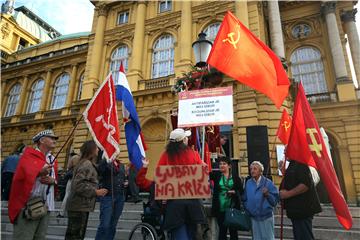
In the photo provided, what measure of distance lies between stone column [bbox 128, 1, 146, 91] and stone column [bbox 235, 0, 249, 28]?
21.7 feet

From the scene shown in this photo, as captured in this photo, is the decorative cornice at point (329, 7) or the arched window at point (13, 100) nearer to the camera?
the decorative cornice at point (329, 7)

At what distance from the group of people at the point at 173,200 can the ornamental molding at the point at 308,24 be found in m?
17.5

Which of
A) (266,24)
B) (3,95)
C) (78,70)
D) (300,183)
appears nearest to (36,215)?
(300,183)

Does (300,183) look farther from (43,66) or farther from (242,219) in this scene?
(43,66)

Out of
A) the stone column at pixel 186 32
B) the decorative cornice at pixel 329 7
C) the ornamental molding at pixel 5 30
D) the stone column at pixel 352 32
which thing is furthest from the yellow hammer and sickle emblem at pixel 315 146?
the ornamental molding at pixel 5 30

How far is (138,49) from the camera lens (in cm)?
1734

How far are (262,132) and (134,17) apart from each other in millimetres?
13819

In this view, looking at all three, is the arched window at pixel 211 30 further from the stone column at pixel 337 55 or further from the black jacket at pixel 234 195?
the black jacket at pixel 234 195

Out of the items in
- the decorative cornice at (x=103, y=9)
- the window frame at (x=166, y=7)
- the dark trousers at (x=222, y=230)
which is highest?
the decorative cornice at (x=103, y=9)

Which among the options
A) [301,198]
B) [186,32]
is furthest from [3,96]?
[301,198]

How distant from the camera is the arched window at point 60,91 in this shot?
23.0 m

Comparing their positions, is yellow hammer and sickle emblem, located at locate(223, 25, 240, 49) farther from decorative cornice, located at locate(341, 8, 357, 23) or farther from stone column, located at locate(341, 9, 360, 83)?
decorative cornice, located at locate(341, 8, 357, 23)

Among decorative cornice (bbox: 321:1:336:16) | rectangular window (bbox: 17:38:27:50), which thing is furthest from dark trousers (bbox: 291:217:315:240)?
rectangular window (bbox: 17:38:27:50)

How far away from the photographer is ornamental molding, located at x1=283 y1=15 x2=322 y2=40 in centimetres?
1853
